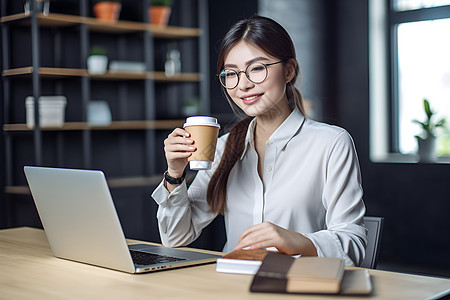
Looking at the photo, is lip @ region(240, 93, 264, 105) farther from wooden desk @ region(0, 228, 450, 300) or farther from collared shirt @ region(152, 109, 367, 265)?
wooden desk @ region(0, 228, 450, 300)

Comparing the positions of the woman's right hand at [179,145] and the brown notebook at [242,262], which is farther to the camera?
the woman's right hand at [179,145]

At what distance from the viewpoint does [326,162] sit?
185cm

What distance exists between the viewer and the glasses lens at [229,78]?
5.92 ft

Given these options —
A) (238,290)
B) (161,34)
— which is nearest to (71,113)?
(161,34)

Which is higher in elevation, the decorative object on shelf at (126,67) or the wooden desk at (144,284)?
the decorative object on shelf at (126,67)

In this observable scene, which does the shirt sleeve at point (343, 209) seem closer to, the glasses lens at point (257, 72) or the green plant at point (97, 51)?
the glasses lens at point (257, 72)

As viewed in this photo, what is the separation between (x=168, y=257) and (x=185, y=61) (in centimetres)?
396

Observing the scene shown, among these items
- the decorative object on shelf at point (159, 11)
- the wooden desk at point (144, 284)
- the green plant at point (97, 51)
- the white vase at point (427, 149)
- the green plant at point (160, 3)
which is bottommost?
the wooden desk at point (144, 284)

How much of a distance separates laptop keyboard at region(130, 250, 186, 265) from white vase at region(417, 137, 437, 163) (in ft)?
11.7

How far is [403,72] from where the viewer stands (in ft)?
17.3

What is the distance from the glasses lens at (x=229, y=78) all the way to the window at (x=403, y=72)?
11.8 ft

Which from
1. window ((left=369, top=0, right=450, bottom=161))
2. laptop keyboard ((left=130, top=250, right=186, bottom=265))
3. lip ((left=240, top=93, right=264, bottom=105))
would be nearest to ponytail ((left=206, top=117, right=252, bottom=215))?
lip ((left=240, top=93, right=264, bottom=105))

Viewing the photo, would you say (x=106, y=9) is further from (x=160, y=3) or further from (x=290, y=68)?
(x=290, y=68)

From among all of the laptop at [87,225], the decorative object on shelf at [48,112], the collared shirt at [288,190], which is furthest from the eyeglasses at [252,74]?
the decorative object on shelf at [48,112]
